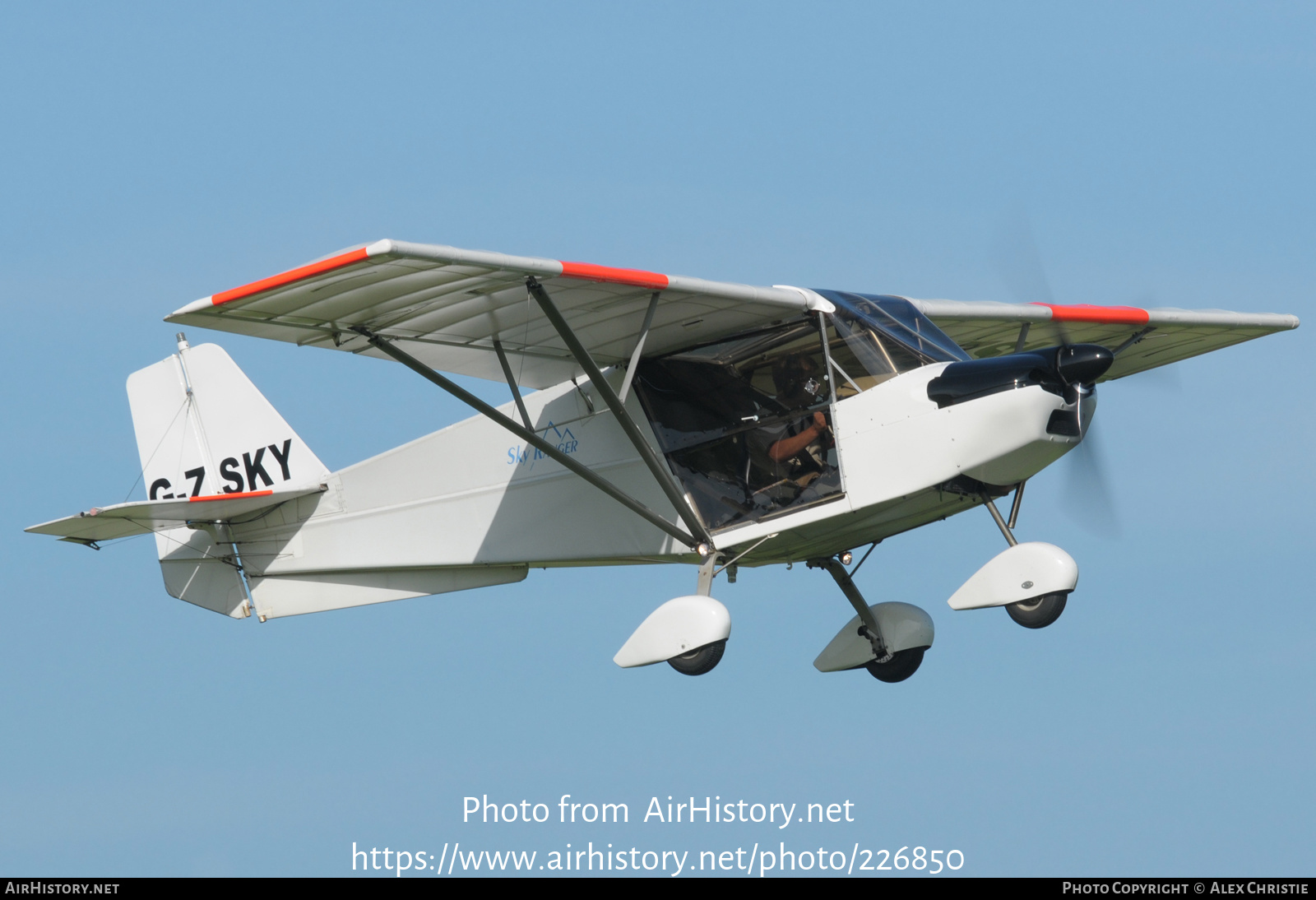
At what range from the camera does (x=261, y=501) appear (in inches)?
540

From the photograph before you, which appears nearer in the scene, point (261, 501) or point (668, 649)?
point (668, 649)

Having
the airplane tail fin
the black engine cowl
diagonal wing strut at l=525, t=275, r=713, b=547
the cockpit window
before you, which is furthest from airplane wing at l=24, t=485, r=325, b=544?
the black engine cowl

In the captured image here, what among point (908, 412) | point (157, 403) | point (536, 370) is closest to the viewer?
point (908, 412)

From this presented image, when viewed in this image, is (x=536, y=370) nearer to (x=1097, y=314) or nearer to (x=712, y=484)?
(x=712, y=484)

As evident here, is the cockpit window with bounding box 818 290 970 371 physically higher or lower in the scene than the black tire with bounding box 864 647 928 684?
higher

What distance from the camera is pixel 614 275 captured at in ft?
31.9

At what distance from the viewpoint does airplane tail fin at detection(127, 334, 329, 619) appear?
46.2 feet

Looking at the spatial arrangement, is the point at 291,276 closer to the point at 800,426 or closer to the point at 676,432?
the point at 676,432

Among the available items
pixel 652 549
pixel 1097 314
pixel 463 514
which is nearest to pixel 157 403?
pixel 463 514

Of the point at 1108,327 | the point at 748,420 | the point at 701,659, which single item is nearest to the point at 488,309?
the point at 748,420

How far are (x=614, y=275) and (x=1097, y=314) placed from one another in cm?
513

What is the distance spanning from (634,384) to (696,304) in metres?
1.05

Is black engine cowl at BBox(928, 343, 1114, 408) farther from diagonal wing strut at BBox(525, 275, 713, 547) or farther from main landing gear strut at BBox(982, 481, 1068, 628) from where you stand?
diagonal wing strut at BBox(525, 275, 713, 547)

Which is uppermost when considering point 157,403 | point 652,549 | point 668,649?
point 157,403
